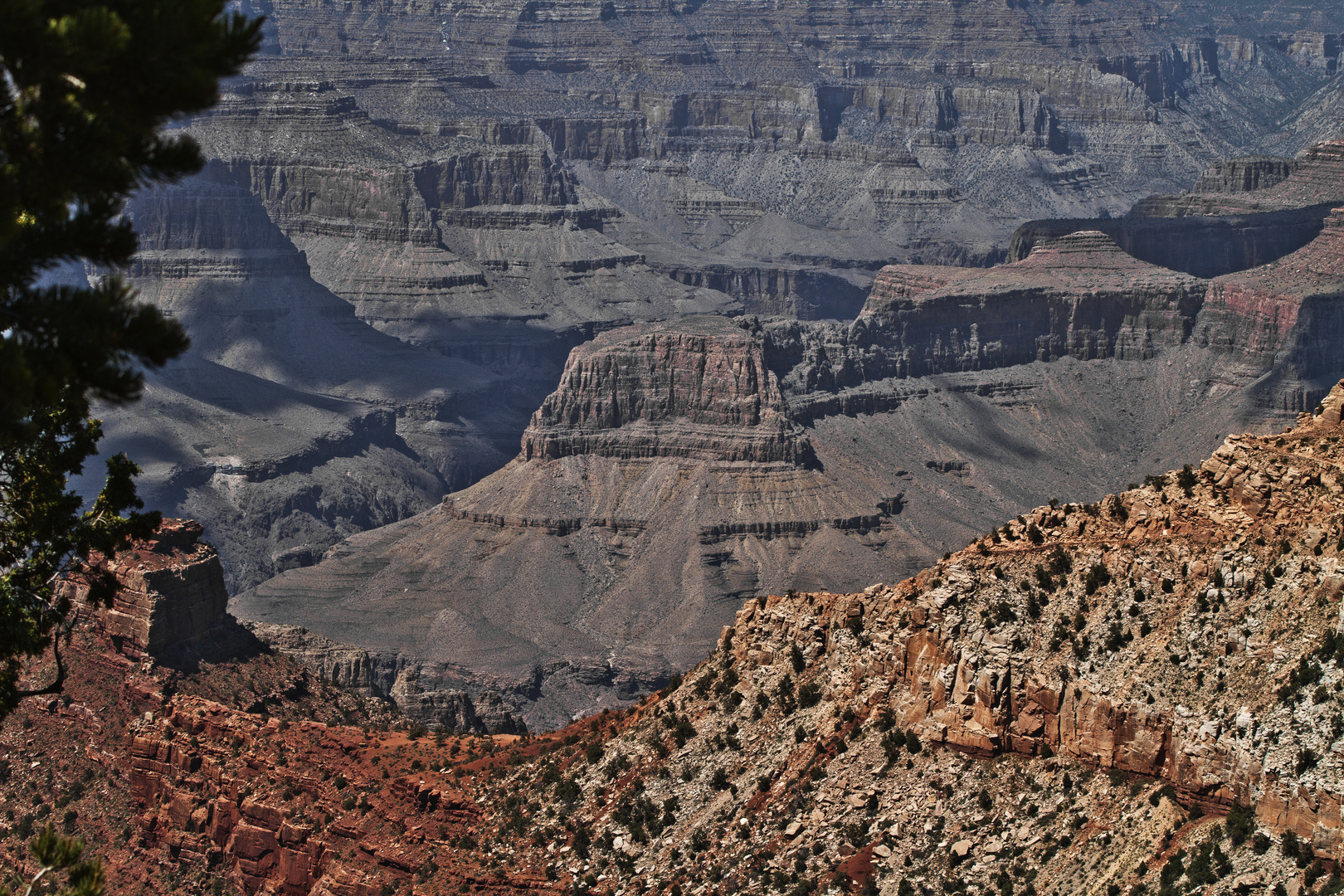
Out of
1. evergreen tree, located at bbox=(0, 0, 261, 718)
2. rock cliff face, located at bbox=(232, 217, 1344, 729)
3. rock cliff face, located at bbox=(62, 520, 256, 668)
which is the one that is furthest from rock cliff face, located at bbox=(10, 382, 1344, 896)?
rock cliff face, located at bbox=(232, 217, 1344, 729)

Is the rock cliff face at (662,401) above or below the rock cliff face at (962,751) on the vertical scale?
below

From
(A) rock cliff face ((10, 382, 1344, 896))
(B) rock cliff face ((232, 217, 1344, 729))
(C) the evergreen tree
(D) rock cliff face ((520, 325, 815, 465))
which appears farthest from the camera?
(D) rock cliff face ((520, 325, 815, 465))

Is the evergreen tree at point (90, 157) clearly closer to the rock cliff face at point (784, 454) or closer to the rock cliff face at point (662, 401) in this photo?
the rock cliff face at point (784, 454)

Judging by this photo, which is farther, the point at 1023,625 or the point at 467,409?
the point at 467,409

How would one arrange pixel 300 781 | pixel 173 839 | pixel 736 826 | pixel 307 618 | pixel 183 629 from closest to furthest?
1. pixel 736 826
2. pixel 300 781
3. pixel 173 839
4. pixel 183 629
5. pixel 307 618

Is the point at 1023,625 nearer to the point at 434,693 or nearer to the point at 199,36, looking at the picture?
the point at 199,36

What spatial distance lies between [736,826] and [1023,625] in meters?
7.11

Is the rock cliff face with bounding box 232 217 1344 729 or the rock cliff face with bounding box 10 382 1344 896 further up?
the rock cliff face with bounding box 10 382 1344 896

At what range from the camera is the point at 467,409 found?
198 metres

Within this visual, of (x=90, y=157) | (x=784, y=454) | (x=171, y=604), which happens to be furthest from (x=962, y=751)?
(x=784, y=454)

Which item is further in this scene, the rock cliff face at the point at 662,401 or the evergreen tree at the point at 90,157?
the rock cliff face at the point at 662,401

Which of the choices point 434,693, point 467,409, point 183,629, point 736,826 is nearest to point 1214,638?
point 736,826

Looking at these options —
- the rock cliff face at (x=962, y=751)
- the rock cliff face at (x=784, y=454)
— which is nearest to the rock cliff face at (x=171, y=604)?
the rock cliff face at (x=962, y=751)

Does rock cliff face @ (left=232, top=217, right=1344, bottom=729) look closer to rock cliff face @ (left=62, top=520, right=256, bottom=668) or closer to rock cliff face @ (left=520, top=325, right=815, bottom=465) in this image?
rock cliff face @ (left=520, top=325, right=815, bottom=465)
